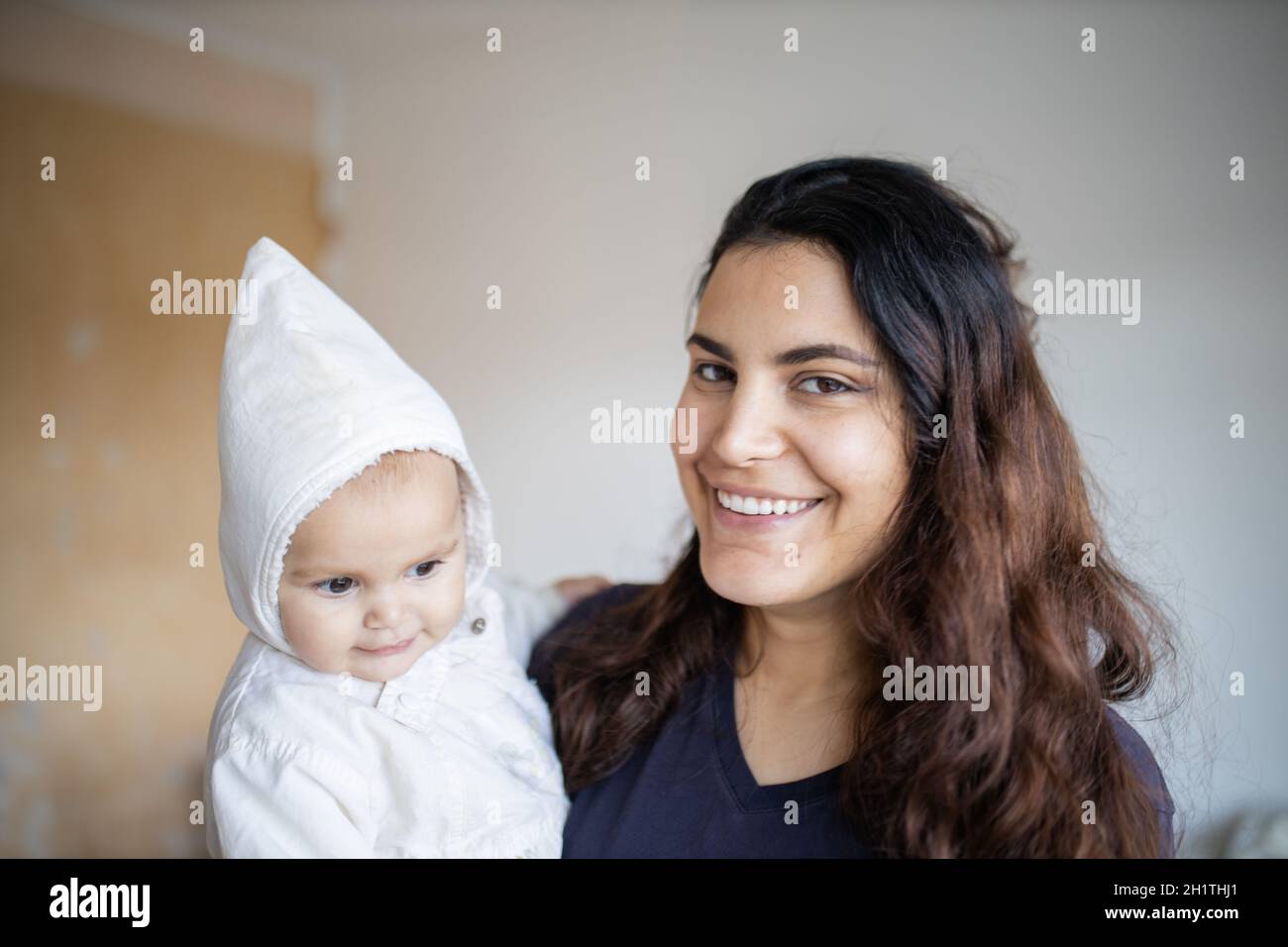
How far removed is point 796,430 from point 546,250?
0.84 meters

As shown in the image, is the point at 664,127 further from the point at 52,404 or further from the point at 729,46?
the point at 52,404

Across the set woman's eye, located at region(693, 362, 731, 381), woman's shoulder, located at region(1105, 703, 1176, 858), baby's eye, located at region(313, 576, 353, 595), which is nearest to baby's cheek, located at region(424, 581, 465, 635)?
baby's eye, located at region(313, 576, 353, 595)

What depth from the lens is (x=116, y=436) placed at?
1940 mm

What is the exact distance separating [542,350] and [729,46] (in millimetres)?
706

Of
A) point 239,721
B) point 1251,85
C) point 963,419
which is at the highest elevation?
point 1251,85

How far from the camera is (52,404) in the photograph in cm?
196

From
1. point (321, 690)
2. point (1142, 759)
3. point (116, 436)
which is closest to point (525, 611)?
point (321, 690)

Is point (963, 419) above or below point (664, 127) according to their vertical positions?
below

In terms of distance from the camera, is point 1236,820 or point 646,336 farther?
point 646,336

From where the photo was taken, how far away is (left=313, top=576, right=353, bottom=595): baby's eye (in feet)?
3.69

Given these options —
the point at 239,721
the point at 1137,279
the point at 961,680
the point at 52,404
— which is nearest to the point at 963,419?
the point at 961,680

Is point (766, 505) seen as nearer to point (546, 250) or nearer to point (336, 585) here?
point (336, 585)

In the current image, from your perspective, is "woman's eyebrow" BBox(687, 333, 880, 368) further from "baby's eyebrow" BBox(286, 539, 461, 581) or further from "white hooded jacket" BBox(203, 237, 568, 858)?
"baby's eyebrow" BBox(286, 539, 461, 581)

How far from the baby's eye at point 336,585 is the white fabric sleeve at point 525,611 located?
339mm
